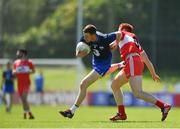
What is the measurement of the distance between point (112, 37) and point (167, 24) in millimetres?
43718

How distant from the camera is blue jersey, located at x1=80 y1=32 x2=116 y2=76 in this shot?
17250 mm

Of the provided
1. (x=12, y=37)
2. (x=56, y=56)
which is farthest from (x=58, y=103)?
(x=12, y=37)

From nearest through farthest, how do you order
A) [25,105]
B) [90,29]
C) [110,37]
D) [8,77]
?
[90,29]
[110,37]
[25,105]
[8,77]

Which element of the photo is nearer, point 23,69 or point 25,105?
point 25,105

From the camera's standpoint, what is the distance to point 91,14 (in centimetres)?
5934

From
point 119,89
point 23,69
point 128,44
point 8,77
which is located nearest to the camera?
point 128,44

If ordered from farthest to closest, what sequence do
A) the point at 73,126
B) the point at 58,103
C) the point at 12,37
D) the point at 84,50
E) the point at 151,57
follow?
the point at 12,37 < the point at 151,57 < the point at 58,103 < the point at 84,50 < the point at 73,126

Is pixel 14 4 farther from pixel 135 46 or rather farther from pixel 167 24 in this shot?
pixel 135 46

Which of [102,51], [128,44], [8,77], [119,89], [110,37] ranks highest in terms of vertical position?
[110,37]

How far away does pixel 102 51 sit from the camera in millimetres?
17422

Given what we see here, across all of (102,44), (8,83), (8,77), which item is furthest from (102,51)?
(8,83)

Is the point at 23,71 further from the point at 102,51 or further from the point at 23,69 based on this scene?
the point at 102,51

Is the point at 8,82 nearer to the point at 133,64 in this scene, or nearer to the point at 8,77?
the point at 8,77

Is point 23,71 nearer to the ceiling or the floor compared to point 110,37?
nearer to the floor
